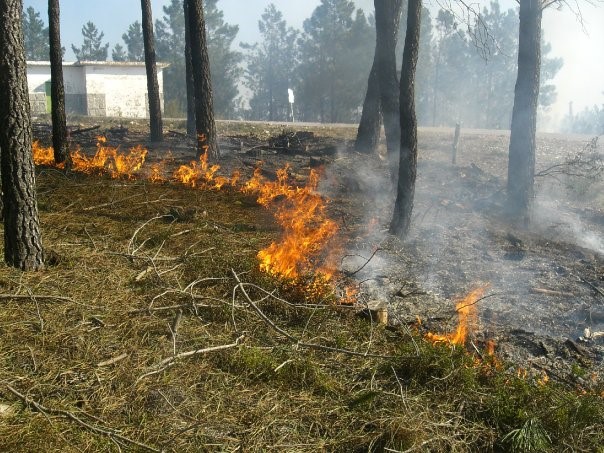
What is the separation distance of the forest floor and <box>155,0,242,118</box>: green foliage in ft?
150

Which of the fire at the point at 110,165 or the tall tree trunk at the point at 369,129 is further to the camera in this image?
the tall tree trunk at the point at 369,129

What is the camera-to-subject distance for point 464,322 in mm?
6090

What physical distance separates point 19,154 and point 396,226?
19.1 ft

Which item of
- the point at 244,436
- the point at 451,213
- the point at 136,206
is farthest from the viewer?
the point at 451,213

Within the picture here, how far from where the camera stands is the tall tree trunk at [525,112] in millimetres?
11070

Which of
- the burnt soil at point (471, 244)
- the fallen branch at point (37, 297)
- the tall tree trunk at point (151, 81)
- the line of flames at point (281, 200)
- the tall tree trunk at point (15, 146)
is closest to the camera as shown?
the fallen branch at point (37, 297)

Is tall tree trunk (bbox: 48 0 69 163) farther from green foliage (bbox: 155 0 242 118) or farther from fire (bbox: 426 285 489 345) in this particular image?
green foliage (bbox: 155 0 242 118)

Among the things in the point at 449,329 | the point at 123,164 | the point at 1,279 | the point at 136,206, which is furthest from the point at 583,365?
the point at 123,164

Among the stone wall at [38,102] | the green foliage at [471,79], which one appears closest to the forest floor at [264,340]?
the stone wall at [38,102]

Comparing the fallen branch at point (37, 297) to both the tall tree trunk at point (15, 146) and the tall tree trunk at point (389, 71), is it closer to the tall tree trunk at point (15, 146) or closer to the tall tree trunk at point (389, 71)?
the tall tree trunk at point (15, 146)

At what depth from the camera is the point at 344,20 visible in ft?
178

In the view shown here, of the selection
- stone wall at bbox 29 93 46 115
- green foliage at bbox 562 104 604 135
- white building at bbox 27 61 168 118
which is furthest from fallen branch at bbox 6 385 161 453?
green foliage at bbox 562 104 604 135

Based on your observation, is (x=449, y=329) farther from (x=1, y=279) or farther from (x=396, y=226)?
(x=1, y=279)

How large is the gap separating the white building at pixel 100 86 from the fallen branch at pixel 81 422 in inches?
1442
